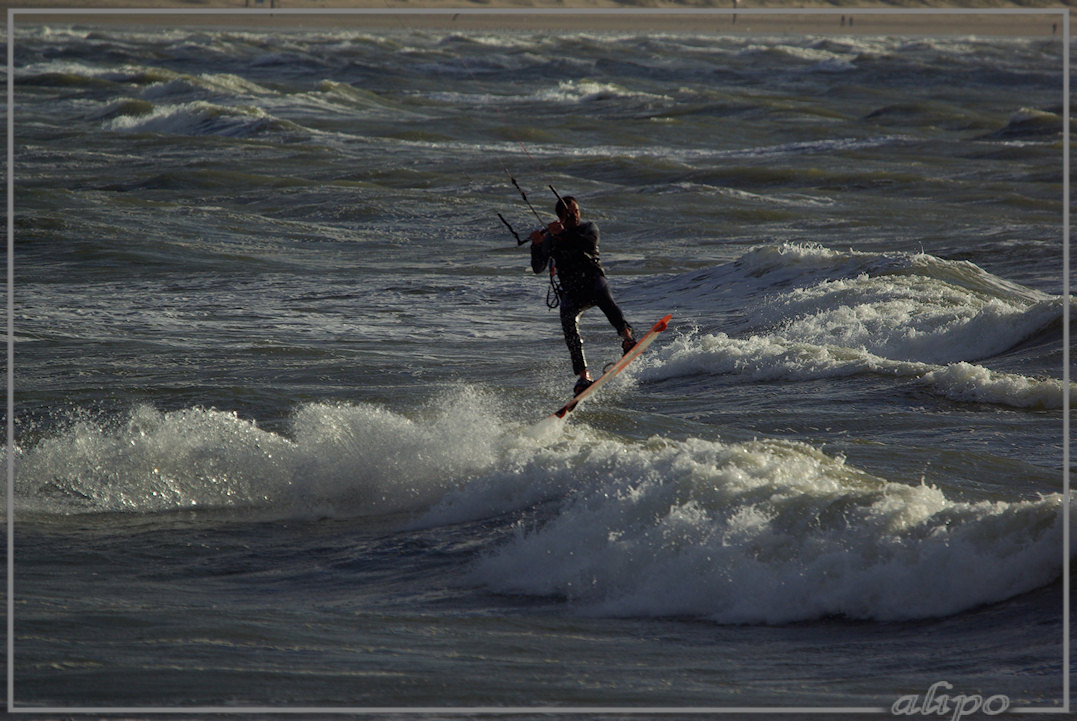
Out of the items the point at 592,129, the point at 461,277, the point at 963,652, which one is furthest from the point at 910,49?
the point at 963,652

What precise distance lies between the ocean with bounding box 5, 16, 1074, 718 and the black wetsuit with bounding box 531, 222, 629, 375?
2.93ft

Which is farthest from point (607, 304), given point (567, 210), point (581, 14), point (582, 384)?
point (581, 14)

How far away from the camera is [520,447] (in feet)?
32.6

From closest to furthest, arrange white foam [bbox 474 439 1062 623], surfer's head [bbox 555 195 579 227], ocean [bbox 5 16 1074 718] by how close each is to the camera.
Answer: ocean [bbox 5 16 1074 718] < white foam [bbox 474 439 1062 623] < surfer's head [bbox 555 195 579 227]

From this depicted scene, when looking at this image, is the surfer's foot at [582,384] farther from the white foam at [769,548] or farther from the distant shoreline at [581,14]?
the distant shoreline at [581,14]

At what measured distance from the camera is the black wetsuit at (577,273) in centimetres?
1038

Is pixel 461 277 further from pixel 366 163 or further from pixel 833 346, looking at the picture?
pixel 366 163

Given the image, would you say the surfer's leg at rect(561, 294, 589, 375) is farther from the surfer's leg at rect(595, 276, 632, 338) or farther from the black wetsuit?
the surfer's leg at rect(595, 276, 632, 338)

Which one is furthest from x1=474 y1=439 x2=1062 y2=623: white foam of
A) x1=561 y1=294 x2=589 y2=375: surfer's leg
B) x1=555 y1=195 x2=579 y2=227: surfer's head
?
x1=555 y1=195 x2=579 y2=227: surfer's head

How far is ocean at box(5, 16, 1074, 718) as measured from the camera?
629cm

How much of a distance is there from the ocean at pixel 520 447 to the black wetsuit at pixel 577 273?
35.1 inches

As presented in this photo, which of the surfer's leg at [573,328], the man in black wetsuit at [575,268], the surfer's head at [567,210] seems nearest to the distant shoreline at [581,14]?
the surfer's head at [567,210]

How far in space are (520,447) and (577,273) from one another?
1633 millimetres

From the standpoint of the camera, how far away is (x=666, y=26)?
415 inches
